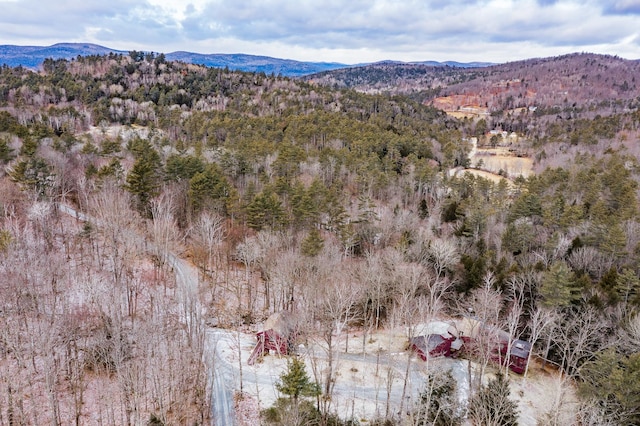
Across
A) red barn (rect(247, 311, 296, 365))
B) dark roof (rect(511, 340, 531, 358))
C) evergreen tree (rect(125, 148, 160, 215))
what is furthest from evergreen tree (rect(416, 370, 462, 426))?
evergreen tree (rect(125, 148, 160, 215))

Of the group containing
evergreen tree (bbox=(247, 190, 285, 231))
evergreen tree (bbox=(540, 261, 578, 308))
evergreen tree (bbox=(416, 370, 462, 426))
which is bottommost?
evergreen tree (bbox=(416, 370, 462, 426))

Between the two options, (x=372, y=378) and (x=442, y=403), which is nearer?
(x=442, y=403)

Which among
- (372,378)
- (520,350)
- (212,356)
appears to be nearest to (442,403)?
(372,378)

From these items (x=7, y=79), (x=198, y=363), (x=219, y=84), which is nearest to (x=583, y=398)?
(x=198, y=363)

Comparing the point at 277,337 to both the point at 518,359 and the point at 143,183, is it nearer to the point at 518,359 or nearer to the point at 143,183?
the point at 518,359

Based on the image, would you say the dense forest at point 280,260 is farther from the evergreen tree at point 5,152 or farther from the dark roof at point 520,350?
the dark roof at point 520,350

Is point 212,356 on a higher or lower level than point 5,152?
lower

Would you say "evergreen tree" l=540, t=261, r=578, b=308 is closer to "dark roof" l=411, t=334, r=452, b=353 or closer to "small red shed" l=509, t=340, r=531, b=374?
"small red shed" l=509, t=340, r=531, b=374
